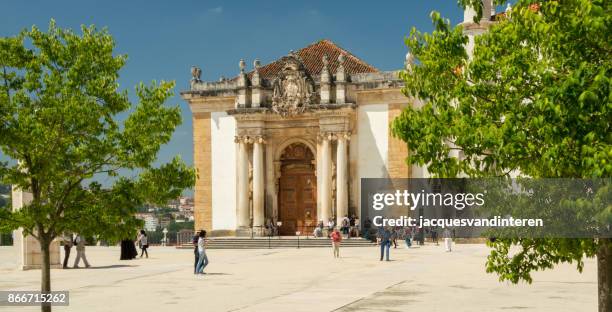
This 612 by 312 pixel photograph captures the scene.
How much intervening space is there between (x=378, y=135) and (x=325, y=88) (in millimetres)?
3426

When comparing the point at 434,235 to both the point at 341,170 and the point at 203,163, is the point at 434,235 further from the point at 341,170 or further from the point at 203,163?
the point at 203,163

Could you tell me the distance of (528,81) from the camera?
30.2 feet

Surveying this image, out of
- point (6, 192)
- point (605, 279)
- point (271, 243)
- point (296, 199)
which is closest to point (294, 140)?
point (296, 199)

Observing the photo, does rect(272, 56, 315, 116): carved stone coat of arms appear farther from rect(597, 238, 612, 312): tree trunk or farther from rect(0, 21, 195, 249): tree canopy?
rect(597, 238, 612, 312): tree trunk

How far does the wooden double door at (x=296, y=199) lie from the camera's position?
4278cm

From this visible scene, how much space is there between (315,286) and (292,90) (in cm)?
2302

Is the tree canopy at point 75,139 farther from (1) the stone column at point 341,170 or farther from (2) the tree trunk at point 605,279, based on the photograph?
(1) the stone column at point 341,170

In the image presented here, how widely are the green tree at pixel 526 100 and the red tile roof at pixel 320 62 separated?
3246 cm

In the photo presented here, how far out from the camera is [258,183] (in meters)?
41.8

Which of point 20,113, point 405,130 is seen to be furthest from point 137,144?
point 405,130

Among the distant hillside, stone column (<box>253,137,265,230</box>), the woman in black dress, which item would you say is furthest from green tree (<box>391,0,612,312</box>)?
stone column (<box>253,137,265,230</box>)

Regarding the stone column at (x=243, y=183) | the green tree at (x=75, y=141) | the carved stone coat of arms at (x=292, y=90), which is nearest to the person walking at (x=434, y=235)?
the carved stone coat of arms at (x=292, y=90)

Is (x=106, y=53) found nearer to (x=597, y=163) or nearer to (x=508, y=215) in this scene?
(x=508, y=215)

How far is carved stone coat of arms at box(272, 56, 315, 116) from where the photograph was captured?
40938mm
